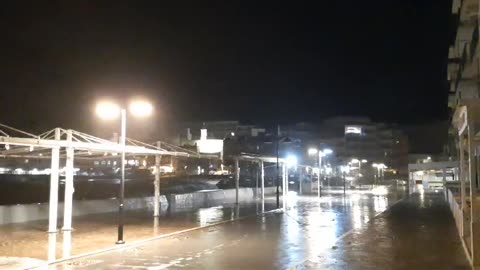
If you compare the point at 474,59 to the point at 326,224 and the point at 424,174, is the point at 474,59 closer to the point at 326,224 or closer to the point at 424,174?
the point at 326,224

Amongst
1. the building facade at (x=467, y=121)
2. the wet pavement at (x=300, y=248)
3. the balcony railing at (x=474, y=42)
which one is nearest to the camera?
the building facade at (x=467, y=121)

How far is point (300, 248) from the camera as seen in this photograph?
1656 cm

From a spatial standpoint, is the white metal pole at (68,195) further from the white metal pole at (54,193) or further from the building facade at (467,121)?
the building facade at (467,121)

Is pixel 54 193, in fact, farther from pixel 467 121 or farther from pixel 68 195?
pixel 467 121

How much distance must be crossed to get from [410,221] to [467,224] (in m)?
8.63

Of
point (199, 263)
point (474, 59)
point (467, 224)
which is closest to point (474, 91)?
point (474, 59)

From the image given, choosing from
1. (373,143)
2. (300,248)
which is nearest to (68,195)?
(300,248)

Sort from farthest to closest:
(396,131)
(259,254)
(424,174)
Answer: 1. (396,131)
2. (424,174)
3. (259,254)

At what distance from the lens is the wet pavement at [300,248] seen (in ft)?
44.6

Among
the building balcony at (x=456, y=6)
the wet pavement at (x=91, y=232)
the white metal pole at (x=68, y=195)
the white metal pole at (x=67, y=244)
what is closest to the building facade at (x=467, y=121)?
the building balcony at (x=456, y=6)

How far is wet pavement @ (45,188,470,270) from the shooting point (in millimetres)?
13594

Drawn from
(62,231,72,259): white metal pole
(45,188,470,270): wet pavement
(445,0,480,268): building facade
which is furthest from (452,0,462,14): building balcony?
(62,231,72,259): white metal pole

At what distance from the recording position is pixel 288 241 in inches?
719

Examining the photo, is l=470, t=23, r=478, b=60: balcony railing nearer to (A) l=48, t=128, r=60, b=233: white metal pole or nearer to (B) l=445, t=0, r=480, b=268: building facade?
(B) l=445, t=0, r=480, b=268: building facade
